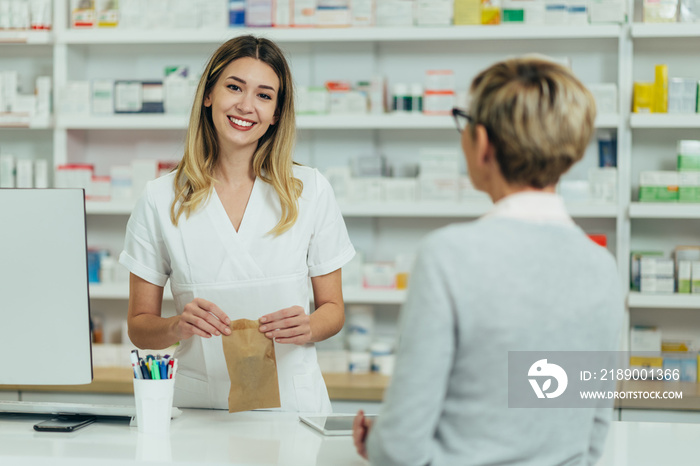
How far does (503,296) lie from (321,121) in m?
2.49

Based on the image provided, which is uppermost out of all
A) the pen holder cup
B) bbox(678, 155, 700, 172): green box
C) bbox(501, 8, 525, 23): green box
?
bbox(501, 8, 525, 23): green box

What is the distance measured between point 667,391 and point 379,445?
98.2 inches

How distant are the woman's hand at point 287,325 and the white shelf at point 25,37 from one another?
2496 millimetres

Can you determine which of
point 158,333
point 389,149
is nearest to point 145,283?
point 158,333

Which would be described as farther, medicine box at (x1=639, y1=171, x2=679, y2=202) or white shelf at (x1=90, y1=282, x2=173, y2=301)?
white shelf at (x1=90, y1=282, x2=173, y2=301)

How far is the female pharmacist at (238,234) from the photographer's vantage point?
170 cm

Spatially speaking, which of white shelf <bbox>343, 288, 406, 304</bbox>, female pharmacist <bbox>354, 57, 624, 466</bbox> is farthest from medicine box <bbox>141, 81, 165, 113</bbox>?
female pharmacist <bbox>354, 57, 624, 466</bbox>

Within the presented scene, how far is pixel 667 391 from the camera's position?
301 cm

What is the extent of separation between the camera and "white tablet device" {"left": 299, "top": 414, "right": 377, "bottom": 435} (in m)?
1.39

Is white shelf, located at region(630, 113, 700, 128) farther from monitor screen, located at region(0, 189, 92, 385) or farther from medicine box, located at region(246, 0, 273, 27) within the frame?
monitor screen, located at region(0, 189, 92, 385)

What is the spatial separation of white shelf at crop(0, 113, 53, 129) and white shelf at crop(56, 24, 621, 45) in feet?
1.28

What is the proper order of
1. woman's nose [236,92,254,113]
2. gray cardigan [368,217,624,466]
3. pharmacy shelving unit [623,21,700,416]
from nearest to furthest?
gray cardigan [368,217,624,466], woman's nose [236,92,254,113], pharmacy shelving unit [623,21,700,416]

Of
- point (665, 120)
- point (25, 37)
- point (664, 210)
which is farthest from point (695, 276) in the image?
point (25, 37)

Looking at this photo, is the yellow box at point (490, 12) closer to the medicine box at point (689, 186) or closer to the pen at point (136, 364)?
the medicine box at point (689, 186)
